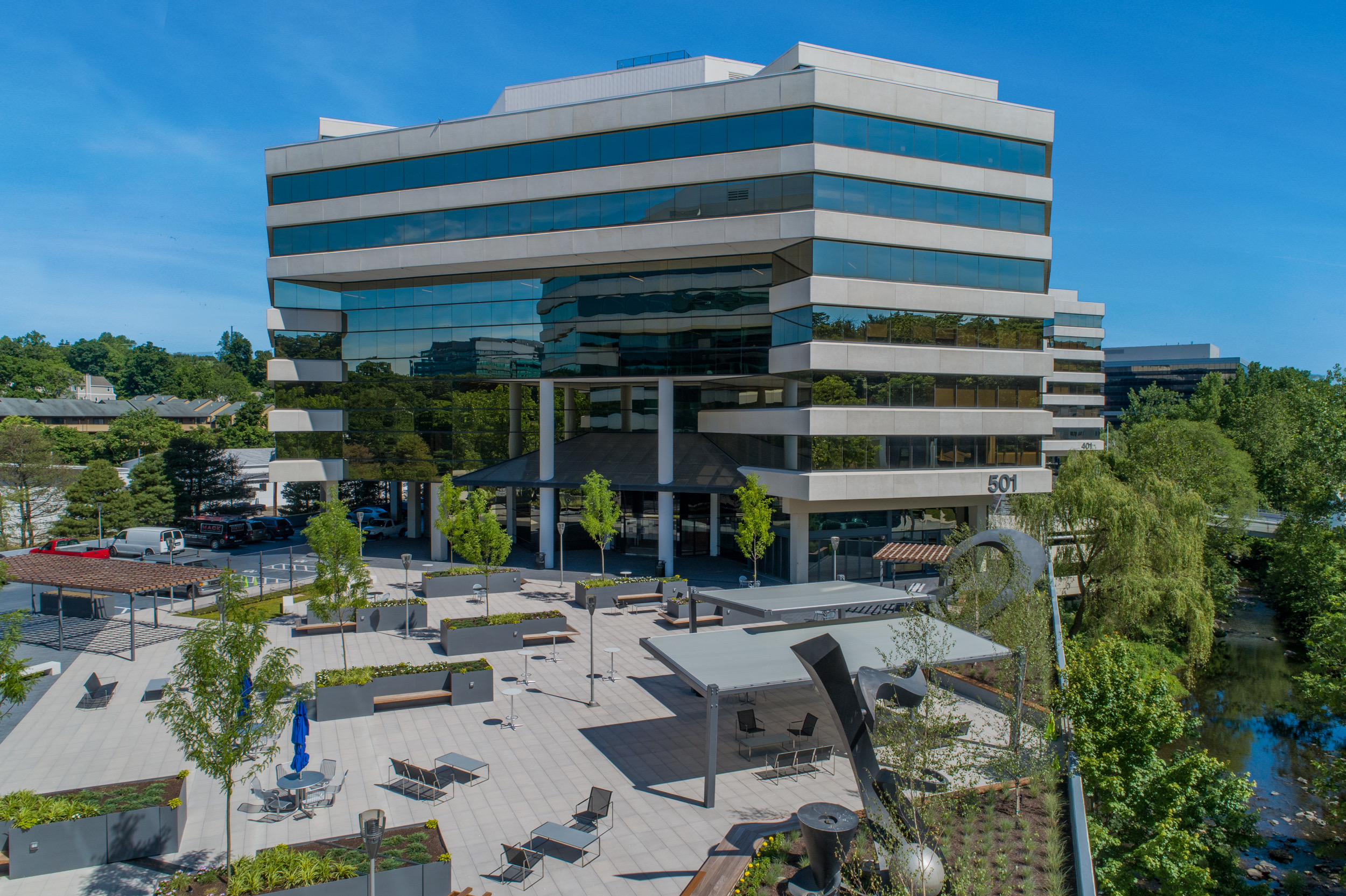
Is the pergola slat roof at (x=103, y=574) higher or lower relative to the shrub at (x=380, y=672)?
higher

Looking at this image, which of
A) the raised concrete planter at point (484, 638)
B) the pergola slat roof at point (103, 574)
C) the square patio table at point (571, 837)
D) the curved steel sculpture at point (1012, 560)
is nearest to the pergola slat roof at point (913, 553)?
the curved steel sculpture at point (1012, 560)

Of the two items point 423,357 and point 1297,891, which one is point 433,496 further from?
point 1297,891

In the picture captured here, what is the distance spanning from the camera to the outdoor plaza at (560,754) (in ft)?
42.9

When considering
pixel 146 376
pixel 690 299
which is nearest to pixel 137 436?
pixel 690 299

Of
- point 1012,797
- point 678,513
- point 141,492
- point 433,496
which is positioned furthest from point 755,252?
point 141,492

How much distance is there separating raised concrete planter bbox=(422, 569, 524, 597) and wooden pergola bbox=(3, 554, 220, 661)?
826 cm

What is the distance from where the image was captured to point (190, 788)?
15.3m

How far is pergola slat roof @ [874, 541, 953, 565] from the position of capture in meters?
32.4

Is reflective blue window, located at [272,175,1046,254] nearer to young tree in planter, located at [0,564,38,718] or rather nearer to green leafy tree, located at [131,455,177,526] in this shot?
green leafy tree, located at [131,455,177,526]

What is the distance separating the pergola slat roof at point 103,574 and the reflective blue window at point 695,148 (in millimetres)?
21278

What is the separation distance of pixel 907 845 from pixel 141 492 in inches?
A: 2183

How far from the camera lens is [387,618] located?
2786 cm

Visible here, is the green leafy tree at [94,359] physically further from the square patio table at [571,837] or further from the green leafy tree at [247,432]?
the square patio table at [571,837]

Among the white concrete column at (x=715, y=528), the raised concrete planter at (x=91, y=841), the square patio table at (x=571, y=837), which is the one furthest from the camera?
the white concrete column at (x=715, y=528)
